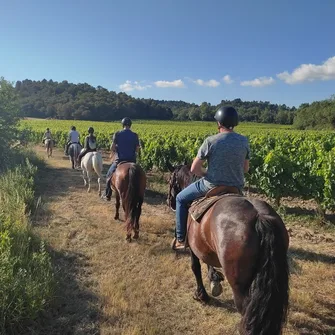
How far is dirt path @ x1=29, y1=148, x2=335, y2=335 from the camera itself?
4.08 m

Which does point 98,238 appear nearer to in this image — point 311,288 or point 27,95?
point 311,288

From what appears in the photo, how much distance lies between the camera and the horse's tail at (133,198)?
6.99 metres

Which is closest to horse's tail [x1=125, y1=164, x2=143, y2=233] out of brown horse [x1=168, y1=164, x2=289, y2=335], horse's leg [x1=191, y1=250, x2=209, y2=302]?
horse's leg [x1=191, y1=250, x2=209, y2=302]

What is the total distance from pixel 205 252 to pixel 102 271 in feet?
7.67

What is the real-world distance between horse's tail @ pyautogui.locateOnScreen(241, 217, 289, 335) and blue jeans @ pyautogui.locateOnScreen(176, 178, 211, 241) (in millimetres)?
1570

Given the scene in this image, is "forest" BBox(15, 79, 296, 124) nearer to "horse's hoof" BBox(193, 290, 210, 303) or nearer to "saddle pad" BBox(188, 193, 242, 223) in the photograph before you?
"horse's hoof" BBox(193, 290, 210, 303)

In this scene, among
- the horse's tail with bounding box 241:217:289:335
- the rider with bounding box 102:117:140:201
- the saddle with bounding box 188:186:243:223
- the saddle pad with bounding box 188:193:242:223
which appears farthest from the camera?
the rider with bounding box 102:117:140:201

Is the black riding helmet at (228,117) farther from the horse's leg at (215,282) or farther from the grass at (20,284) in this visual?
the grass at (20,284)

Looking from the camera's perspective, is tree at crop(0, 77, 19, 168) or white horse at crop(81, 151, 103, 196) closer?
white horse at crop(81, 151, 103, 196)

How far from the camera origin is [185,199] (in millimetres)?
4680

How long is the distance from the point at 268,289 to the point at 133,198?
4.61m

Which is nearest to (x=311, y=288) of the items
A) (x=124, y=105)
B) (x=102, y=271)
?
(x=102, y=271)

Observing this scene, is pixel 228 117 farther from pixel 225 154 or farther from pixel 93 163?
pixel 93 163

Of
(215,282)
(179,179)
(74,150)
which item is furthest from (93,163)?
(215,282)
